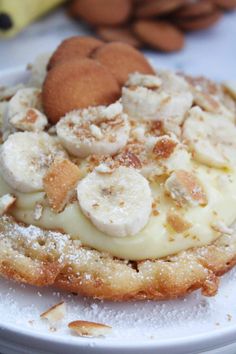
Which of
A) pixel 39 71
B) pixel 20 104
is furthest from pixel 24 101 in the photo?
pixel 39 71

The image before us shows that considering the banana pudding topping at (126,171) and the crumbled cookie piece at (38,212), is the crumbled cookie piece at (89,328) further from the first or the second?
the crumbled cookie piece at (38,212)

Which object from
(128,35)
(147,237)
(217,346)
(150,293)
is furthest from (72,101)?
(128,35)

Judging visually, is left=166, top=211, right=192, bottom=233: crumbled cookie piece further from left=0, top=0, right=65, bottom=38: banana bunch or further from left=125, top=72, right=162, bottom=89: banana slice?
left=0, top=0, right=65, bottom=38: banana bunch

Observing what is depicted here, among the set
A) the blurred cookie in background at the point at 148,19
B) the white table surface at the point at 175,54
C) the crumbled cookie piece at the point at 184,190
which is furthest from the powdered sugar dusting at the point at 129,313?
the blurred cookie in background at the point at 148,19

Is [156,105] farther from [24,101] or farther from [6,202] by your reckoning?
[6,202]

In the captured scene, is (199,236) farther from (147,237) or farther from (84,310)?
(84,310)
